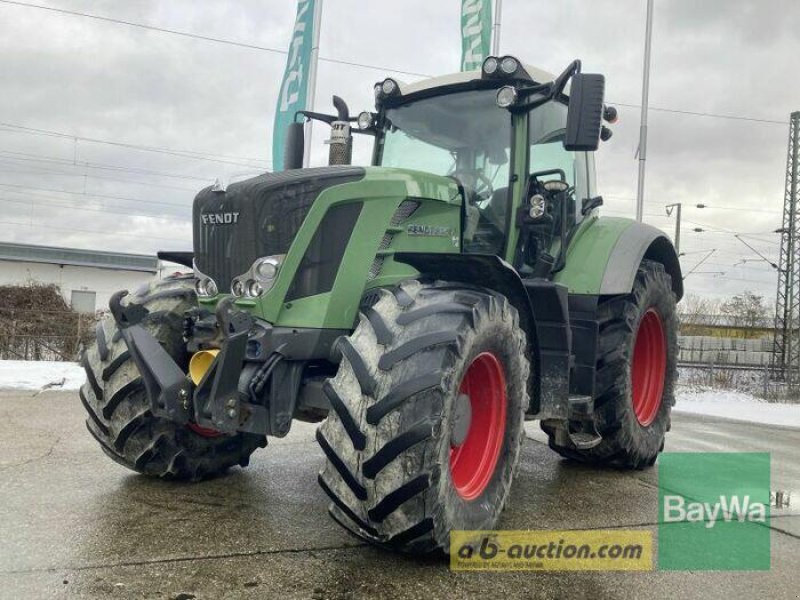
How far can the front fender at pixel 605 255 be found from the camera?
4.56 meters

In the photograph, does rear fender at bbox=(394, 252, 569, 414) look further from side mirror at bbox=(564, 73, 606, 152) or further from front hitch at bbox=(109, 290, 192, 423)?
front hitch at bbox=(109, 290, 192, 423)

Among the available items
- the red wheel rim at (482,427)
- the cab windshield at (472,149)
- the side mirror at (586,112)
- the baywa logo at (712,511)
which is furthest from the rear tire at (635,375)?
the red wheel rim at (482,427)

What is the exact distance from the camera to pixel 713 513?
161 inches

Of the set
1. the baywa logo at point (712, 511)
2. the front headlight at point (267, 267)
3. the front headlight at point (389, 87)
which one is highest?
the front headlight at point (389, 87)

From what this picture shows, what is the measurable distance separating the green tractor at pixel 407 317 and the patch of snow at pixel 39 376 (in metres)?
5.60

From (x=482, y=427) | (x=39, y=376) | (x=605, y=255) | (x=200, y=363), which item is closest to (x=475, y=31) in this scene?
(x=39, y=376)

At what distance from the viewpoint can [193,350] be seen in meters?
3.55

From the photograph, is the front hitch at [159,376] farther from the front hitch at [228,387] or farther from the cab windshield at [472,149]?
the cab windshield at [472,149]

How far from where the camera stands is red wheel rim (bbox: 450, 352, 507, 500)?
133 inches

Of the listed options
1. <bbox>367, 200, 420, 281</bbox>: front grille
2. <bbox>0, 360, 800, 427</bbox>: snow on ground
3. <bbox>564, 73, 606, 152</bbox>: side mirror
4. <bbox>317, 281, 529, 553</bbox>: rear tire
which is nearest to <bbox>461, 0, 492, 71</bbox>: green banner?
<bbox>0, 360, 800, 427</bbox>: snow on ground

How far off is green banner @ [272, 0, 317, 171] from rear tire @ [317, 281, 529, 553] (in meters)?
9.40

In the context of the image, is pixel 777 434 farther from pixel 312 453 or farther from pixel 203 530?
pixel 203 530

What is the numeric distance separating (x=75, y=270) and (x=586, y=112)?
30745mm

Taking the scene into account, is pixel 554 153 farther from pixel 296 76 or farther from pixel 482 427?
pixel 296 76
